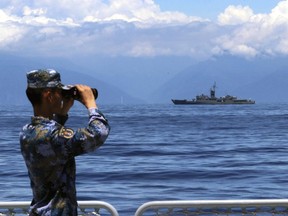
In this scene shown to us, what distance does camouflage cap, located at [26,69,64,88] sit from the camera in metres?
3.97

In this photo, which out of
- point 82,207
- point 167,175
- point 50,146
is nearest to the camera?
point 50,146

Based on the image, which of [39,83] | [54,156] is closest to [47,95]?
[39,83]

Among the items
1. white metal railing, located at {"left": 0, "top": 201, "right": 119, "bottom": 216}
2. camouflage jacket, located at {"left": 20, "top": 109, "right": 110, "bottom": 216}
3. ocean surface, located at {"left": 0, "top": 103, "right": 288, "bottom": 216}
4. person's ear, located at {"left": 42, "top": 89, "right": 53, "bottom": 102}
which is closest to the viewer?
camouflage jacket, located at {"left": 20, "top": 109, "right": 110, "bottom": 216}

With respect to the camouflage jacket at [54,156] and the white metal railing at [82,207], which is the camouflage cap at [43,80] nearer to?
the camouflage jacket at [54,156]

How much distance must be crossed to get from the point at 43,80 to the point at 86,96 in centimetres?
25

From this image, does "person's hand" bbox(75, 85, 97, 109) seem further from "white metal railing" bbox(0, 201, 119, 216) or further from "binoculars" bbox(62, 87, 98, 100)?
"white metal railing" bbox(0, 201, 119, 216)

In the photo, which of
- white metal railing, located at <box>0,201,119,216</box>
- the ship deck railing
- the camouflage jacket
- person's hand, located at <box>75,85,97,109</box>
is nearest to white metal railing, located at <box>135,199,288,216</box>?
the ship deck railing

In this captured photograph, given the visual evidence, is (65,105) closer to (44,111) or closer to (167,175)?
(44,111)

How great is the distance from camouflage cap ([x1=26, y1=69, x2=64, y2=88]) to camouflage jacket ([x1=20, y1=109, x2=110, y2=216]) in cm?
18

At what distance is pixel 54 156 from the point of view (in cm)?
393

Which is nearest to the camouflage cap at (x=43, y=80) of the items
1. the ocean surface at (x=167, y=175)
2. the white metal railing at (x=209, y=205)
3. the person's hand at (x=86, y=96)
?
the person's hand at (x=86, y=96)

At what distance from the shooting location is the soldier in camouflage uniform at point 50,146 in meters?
3.93

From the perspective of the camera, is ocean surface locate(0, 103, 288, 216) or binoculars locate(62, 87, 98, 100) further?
ocean surface locate(0, 103, 288, 216)

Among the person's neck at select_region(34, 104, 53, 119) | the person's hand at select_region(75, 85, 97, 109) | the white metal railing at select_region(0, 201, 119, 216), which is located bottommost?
the white metal railing at select_region(0, 201, 119, 216)
